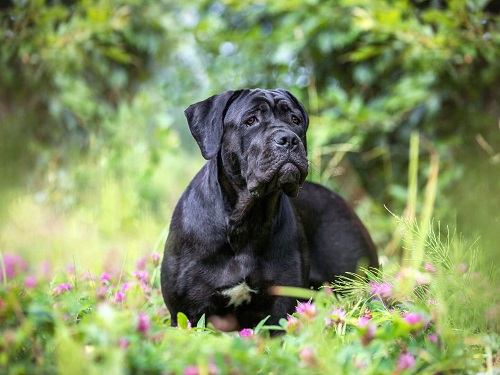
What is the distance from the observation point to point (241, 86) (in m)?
7.06

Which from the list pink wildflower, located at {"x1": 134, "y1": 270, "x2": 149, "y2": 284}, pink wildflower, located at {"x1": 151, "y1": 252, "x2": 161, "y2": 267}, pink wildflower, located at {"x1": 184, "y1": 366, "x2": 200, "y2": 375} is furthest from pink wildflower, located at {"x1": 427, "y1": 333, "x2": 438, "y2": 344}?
pink wildflower, located at {"x1": 151, "y1": 252, "x2": 161, "y2": 267}

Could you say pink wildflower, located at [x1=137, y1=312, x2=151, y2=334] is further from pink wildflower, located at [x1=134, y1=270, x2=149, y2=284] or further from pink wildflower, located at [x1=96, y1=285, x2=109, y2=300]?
pink wildflower, located at [x1=134, y1=270, x2=149, y2=284]

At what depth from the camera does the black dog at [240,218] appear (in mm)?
3611

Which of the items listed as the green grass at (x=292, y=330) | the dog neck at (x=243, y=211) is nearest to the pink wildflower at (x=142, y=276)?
the green grass at (x=292, y=330)

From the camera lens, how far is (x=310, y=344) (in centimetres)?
240

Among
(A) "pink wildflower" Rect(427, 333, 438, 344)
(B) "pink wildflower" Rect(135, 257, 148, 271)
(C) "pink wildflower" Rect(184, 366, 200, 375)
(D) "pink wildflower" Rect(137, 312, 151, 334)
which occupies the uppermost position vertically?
(D) "pink wildflower" Rect(137, 312, 151, 334)

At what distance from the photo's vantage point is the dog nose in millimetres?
3553

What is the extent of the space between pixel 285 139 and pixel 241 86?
3.59 metres

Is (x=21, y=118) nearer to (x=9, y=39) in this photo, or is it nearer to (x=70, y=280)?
(x=9, y=39)

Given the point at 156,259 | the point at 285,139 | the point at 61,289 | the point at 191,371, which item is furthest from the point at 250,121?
the point at 191,371

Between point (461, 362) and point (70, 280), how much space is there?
227 centimetres

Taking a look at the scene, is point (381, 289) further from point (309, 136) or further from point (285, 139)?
point (309, 136)

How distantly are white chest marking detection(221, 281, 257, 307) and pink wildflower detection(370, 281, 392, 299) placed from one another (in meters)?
0.70

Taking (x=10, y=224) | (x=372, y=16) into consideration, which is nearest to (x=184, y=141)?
(x=10, y=224)
